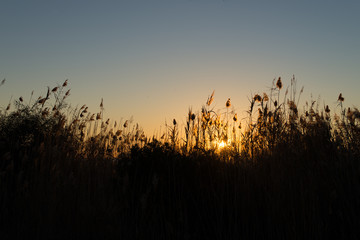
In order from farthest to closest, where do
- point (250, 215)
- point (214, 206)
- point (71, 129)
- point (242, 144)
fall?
1. point (71, 129)
2. point (242, 144)
3. point (214, 206)
4. point (250, 215)

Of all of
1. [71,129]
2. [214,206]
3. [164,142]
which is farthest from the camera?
[71,129]

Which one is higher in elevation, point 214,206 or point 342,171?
point 342,171

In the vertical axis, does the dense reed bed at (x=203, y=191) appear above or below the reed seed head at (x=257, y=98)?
below

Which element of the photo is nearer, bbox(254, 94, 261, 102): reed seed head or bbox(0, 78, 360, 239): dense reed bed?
bbox(0, 78, 360, 239): dense reed bed

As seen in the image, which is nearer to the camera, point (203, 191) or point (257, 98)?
point (203, 191)

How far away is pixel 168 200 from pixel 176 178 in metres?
0.28

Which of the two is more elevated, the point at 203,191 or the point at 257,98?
the point at 257,98

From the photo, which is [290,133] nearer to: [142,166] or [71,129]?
[142,166]

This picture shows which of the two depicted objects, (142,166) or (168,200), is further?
(142,166)

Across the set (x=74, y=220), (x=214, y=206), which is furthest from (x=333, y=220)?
(x=74, y=220)

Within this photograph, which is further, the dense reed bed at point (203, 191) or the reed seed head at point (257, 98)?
the reed seed head at point (257, 98)

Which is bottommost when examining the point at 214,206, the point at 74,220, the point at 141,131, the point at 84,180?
the point at 74,220

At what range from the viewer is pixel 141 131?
6.38m

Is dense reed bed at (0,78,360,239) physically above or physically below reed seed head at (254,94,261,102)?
below
